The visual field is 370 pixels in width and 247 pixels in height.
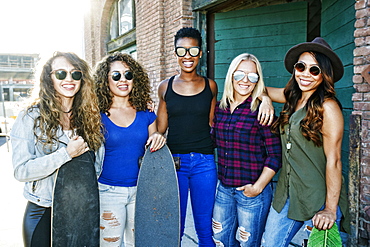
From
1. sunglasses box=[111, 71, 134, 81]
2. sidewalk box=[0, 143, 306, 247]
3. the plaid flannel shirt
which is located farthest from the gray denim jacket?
sidewalk box=[0, 143, 306, 247]

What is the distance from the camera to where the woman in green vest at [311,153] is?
1.67 m

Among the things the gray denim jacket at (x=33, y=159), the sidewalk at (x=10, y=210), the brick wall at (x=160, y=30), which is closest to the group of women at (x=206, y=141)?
the gray denim jacket at (x=33, y=159)

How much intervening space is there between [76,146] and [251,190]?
3.89 feet

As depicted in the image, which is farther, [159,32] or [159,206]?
[159,32]

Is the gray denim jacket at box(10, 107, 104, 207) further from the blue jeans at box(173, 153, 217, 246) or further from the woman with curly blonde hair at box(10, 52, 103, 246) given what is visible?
the blue jeans at box(173, 153, 217, 246)

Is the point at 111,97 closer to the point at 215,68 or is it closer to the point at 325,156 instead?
the point at 325,156

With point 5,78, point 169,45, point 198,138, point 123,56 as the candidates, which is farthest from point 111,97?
point 5,78

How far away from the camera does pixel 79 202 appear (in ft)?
6.56

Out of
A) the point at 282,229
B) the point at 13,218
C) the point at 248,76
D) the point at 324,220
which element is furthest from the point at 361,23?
the point at 13,218

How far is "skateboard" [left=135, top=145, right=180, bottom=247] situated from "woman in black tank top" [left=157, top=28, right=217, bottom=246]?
0.09m

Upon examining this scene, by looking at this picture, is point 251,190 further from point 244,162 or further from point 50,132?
point 50,132

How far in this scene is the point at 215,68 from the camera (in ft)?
16.1

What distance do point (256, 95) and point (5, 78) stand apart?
162 ft

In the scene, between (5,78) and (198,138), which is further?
(5,78)
